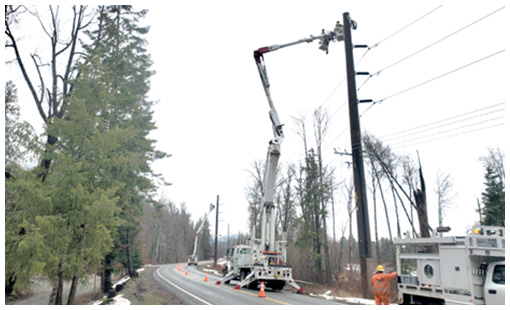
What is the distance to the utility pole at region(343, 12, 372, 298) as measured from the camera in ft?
41.5

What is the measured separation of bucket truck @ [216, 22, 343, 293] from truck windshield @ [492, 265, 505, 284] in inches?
397

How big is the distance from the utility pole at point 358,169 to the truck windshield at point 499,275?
5607 mm

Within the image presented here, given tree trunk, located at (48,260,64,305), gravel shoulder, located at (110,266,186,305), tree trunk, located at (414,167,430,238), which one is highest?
tree trunk, located at (414,167,430,238)

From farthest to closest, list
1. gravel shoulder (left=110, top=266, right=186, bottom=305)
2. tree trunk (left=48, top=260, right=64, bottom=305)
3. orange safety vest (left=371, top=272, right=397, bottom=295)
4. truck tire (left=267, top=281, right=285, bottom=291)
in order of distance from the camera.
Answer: truck tire (left=267, top=281, right=285, bottom=291), gravel shoulder (left=110, top=266, right=186, bottom=305), tree trunk (left=48, top=260, right=64, bottom=305), orange safety vest (left=371, top=272, right=397, bottom=295)

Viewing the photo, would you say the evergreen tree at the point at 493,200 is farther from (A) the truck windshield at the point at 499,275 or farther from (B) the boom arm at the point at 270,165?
(A) the truck windshield at the point at 499,275

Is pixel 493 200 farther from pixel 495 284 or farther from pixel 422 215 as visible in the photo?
pixel 495 284

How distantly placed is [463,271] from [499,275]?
0.65m

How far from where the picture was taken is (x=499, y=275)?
697 cm

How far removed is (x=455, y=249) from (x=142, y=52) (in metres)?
22.6

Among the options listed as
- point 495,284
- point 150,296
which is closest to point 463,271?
point 495,284

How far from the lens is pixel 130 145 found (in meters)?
19.5

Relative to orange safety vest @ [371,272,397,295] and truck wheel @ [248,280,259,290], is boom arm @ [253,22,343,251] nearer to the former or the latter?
truck wheel @ [248,280,259,290]

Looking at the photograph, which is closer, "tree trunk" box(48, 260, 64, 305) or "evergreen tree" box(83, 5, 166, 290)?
"tree trunk" box(48, 260, 64, 305)

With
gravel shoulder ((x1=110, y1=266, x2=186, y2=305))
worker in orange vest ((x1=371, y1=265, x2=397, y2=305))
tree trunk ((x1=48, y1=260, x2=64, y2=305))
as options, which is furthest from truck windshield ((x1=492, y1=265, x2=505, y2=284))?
tree trunk ((x1=48, y1=260, x2=64, y2=305))
